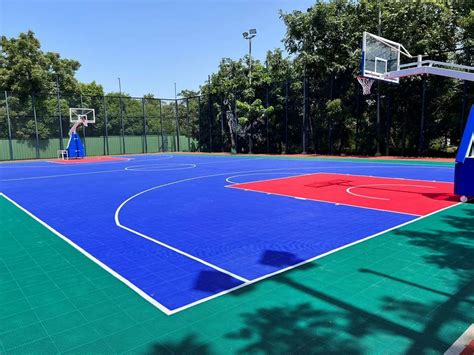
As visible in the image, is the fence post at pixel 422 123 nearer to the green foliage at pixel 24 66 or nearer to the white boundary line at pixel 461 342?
the white boundary line at pixel 461 342

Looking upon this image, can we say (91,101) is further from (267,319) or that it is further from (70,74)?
(267,319)

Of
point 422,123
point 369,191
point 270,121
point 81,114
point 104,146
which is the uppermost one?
point 81,114

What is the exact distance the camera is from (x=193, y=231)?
6.61 meters

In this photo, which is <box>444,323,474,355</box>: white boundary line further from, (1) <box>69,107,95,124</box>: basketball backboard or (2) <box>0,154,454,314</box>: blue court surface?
(1) <box>69,107,95,124</box>: basketball backboard

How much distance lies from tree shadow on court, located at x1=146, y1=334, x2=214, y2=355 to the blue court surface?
0.56 meters

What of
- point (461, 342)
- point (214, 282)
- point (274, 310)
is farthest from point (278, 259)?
point (461, 342)

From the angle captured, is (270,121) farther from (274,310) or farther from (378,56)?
(274,310)

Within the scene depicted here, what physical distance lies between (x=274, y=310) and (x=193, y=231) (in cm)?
324

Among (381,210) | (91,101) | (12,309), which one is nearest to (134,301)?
(12,309)

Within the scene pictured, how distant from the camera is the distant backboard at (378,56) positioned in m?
10.6

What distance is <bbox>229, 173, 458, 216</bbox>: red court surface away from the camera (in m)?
8.45

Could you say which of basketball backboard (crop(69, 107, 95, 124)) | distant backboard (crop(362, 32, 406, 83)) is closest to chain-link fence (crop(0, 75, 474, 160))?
basketball backboard (crop(69, 107, 95, 124))

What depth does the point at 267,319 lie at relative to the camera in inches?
135

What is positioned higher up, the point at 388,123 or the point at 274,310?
the point at 388,123
